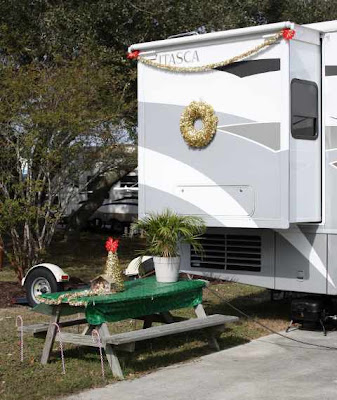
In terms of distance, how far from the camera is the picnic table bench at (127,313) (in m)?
6.91

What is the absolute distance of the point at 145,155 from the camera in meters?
9.58

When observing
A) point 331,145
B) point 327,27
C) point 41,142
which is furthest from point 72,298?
point 41,142

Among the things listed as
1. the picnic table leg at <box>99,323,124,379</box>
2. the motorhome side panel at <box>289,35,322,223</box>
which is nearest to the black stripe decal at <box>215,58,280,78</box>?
the motorhome side panel at <box>289,35,322,223</box>

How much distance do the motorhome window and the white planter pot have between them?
77.7 inches

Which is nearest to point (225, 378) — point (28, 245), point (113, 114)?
point (28, 245)

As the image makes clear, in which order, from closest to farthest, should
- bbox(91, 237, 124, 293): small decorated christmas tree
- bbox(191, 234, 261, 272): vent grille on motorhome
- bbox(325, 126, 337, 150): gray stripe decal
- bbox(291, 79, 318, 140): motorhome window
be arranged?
bbox(91, 237, 124, 293): small decorated christmas tree → bbox(291, 79, 318, 140): motorhome window → bbox(325, 126, 337, 150): gray stripe decal → bbox(191, 234, 261, 272): vent grille on motorhome

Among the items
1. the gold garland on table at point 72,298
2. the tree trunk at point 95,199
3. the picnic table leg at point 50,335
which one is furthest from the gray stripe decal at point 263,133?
the tree trunk at point 95,199

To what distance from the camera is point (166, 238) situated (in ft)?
27.3

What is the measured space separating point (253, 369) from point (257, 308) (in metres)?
3.51

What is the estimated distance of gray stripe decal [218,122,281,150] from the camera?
27.8ft

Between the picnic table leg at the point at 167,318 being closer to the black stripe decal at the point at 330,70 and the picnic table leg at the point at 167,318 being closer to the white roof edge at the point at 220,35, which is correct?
the white roof edge at the point at 220,35

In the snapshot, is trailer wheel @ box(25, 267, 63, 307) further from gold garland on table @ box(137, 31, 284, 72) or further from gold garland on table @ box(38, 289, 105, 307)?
gold garland on table @ box(38, 289, 105, 307)

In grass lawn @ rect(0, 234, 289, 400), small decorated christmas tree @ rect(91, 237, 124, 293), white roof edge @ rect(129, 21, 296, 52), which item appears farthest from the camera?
white roof edge @ rect(129, 21, 296, 52)

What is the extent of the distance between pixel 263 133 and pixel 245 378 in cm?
286
